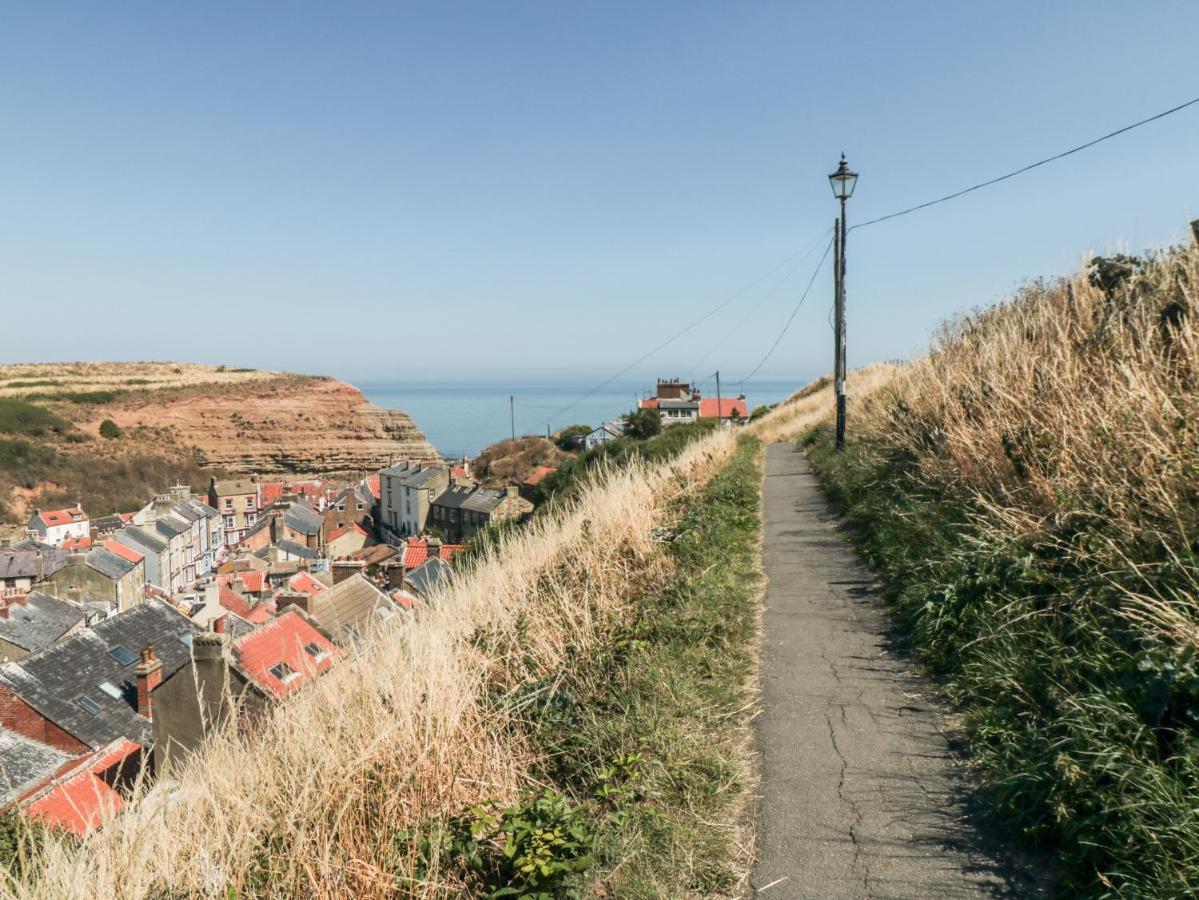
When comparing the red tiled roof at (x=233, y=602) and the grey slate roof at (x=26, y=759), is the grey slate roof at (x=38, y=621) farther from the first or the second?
the grey slate roof at (x=26, y=759)

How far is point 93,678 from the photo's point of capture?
61.6 ft

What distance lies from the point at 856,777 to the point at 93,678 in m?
21.2

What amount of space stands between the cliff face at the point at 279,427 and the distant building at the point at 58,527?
98.1 ft

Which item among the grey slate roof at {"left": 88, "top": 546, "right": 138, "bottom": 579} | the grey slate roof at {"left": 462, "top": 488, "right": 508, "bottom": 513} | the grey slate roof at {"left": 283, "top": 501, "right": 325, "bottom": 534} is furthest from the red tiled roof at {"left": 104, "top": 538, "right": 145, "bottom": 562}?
the grey slate roof at {"left": 462, "top": 488, "right": 508, "bottom": 513}

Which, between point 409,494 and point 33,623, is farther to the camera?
point 409,494

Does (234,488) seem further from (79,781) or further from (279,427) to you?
(79,781)

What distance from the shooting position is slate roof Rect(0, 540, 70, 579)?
36.2 meters

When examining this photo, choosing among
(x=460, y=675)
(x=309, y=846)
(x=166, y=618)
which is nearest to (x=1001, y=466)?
(x=460, y=675)

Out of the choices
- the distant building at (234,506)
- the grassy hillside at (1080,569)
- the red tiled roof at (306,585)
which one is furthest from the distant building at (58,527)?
the grassy hillside at (1080,569)

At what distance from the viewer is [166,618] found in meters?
23.3

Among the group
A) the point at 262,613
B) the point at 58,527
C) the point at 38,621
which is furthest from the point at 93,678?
the point at 58,527

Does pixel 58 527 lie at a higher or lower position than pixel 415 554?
lower

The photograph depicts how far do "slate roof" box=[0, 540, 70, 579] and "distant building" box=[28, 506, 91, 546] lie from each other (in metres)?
14.3

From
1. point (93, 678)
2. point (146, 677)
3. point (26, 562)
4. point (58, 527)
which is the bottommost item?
point (58, 527)
